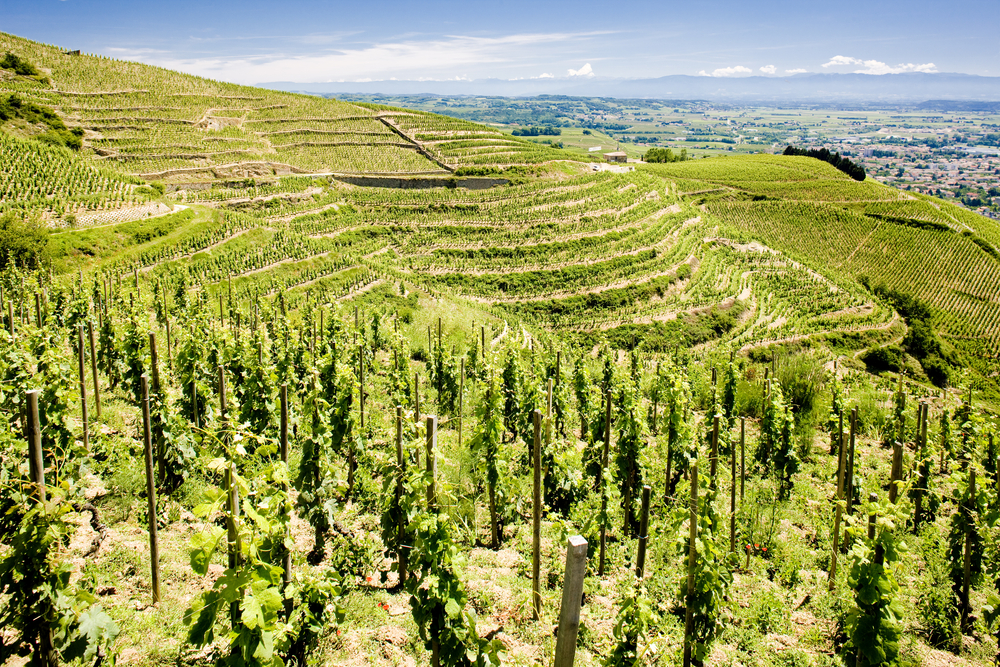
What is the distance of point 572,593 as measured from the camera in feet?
13.0

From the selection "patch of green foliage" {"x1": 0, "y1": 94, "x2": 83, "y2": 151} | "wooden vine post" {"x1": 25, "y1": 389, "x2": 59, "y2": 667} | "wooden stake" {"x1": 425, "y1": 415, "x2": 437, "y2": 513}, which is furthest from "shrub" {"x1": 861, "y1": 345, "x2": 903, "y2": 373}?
"patch of green foliage" {"x1": 0, "y1": 94, "x2": 83, "y2": 151}

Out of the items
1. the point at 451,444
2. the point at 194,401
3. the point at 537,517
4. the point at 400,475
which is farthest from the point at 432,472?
the point at 451,444

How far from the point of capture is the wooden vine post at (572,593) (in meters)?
3.93

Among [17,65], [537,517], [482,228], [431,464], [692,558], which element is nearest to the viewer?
[431,464]

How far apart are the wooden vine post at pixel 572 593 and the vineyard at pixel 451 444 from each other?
24 millimetres

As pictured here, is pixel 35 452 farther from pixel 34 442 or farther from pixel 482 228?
pixel 482 228

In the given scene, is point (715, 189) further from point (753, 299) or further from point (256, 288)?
point (256, 288)

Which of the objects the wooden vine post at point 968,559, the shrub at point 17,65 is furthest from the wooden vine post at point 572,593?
the shrub at point 17,65

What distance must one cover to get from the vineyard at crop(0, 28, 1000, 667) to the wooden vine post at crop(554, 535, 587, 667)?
24mm

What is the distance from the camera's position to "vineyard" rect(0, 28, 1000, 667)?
5207 mm

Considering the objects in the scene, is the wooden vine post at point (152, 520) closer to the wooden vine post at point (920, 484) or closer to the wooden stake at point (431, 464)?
the wooden stake at point (431, 464)

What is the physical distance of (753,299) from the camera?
4303 centimetres

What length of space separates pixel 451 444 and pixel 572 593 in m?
8.96

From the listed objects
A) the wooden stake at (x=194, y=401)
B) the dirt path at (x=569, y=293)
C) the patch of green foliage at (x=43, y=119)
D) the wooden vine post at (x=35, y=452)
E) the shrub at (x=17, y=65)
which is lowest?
the dirt path at (x=569, y=293)
